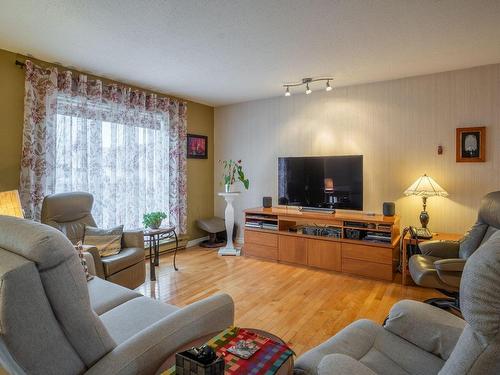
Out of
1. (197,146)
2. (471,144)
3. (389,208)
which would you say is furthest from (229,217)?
(471,144)

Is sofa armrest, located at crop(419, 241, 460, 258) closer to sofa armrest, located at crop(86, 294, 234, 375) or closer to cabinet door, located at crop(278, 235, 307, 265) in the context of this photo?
cabinet door, located at crop(278, 235, 307, 265)

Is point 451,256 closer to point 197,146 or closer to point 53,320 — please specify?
point 53,320

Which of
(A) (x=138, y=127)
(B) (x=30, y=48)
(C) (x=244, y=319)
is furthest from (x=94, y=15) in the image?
(C) (x=244, y=319)

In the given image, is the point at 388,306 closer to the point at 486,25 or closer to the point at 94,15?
the point at 486,25

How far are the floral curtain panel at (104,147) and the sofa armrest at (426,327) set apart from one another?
3427mm

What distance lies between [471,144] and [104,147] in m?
4.39

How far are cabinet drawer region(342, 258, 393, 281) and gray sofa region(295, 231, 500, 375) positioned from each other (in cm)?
201

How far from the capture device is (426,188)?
11.1 feet

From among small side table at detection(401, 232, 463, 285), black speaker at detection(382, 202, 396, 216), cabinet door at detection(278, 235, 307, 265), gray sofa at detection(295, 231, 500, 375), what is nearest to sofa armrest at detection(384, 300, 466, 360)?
gray sofa at detection(295, 231, 500, 375)

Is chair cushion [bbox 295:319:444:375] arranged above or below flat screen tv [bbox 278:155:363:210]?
below

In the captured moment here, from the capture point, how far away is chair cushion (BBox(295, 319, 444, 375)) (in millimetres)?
1259

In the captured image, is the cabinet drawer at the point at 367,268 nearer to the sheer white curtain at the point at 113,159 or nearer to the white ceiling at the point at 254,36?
the white ceiling at the point at 254,36

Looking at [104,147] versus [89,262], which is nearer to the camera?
[89,262]

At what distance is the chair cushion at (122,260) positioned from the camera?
2727 millimetres
